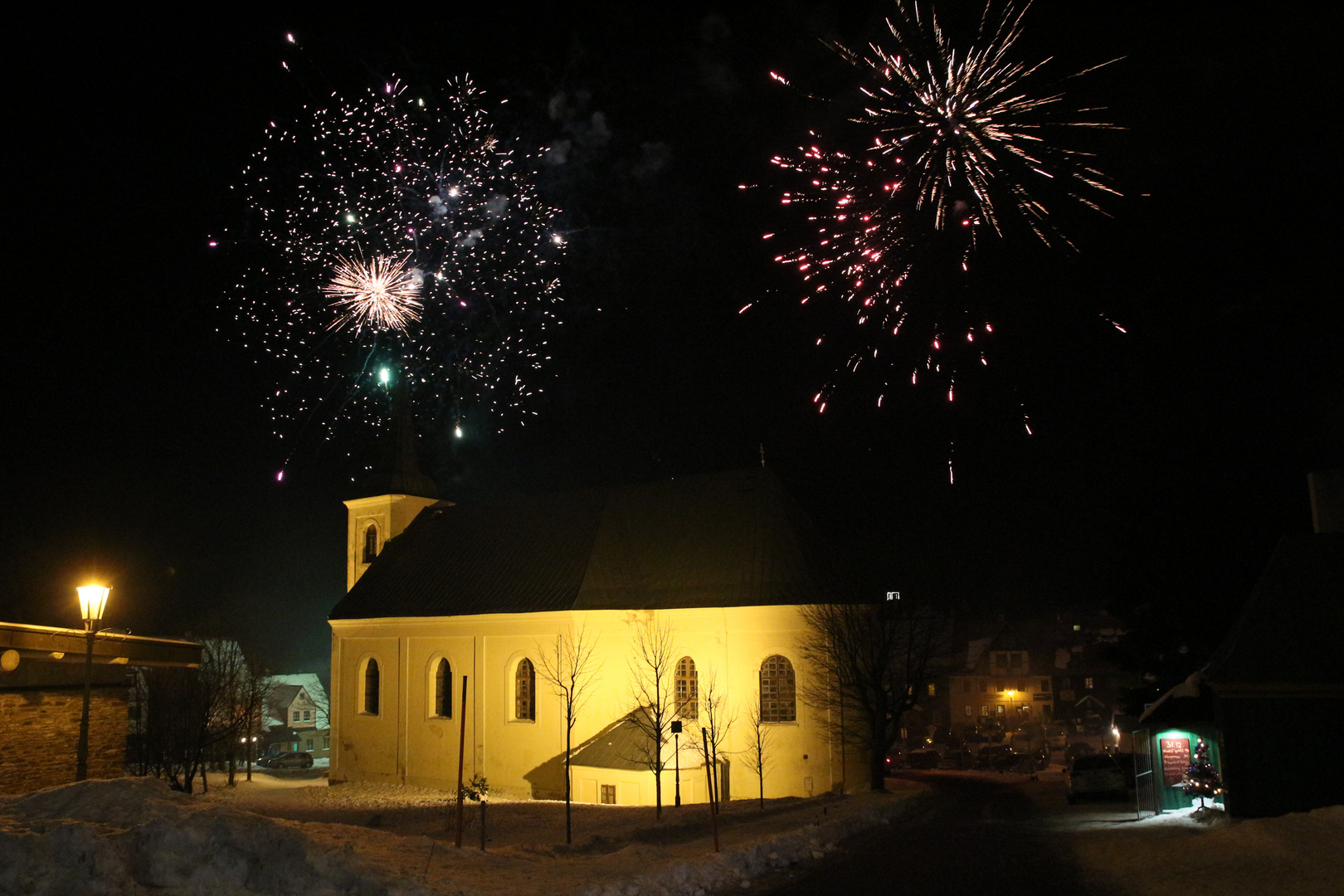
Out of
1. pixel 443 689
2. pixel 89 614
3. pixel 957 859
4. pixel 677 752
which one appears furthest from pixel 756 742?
pixel 89 614

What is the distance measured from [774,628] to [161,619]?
48.4m

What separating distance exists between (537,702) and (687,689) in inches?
223

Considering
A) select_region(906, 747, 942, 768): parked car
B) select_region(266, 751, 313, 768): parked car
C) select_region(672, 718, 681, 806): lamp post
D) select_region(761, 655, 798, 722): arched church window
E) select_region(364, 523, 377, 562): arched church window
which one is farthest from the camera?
select_region(266, 751, 313, 768): parked car

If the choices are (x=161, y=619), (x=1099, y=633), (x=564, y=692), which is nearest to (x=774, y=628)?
(x=564, y=692)

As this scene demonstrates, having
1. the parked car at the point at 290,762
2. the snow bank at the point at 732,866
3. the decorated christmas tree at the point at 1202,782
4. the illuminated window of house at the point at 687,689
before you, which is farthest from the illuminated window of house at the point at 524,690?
the parked car at the point at 290,762

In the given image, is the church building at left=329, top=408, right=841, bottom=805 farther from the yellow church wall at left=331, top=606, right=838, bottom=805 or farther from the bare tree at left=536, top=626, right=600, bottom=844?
the bare tree at left=536, top=626, right=600, bottom=844

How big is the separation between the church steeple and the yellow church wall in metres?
5.73

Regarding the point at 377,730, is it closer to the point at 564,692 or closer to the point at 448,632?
the point at 448,632

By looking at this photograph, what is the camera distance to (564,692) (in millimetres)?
34688

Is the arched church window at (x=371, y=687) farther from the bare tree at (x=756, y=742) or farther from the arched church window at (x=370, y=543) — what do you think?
the bare tree at (x=756, y=742)

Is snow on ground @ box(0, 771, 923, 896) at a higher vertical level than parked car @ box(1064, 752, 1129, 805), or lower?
higher

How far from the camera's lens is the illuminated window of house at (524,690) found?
3697 cm

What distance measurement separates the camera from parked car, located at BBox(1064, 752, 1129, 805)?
95.0 feet

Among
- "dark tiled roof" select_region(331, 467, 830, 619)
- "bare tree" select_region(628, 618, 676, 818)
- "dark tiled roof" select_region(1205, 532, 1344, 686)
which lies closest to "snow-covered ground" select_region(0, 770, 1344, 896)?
"dark tiled roof" select_region(1205, 532, 1344, 686)
